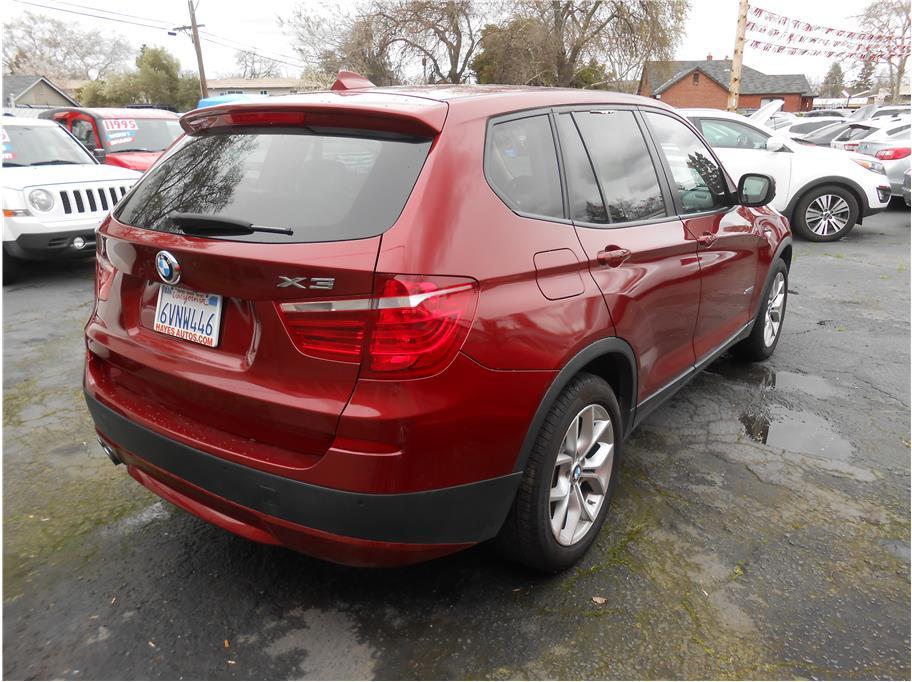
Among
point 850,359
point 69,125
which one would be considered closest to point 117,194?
point 69,125

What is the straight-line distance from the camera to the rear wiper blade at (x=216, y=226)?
1.94 metres

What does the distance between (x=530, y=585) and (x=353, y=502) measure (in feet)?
3.02

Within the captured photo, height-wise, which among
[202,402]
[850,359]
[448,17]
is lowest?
[850,359]

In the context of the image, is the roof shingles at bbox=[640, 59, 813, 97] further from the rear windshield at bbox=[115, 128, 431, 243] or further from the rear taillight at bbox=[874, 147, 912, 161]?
the rear windshield at bbox=[115, 128, 431, 243]

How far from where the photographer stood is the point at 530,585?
2.41 metres

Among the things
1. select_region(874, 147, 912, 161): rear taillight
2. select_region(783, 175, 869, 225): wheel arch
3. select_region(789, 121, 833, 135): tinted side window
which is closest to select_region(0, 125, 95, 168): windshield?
select_region(783, 175, 869, 225): wheel arch

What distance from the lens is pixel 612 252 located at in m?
2.47

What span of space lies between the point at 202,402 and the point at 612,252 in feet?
5.03

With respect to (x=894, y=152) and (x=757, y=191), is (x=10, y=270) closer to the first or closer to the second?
(x=757, y=191)

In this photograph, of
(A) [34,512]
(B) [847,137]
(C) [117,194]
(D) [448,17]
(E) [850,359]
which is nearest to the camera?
(A) [34,512]

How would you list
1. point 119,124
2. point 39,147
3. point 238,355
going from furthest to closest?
1. point 119,124
2. point 39,147
3. point 238,355

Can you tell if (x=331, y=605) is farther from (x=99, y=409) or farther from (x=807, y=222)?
(x=807, y=222)

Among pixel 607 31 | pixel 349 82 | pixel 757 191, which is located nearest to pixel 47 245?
pixel 349 82

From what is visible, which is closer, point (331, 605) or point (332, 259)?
point (332, 259)
